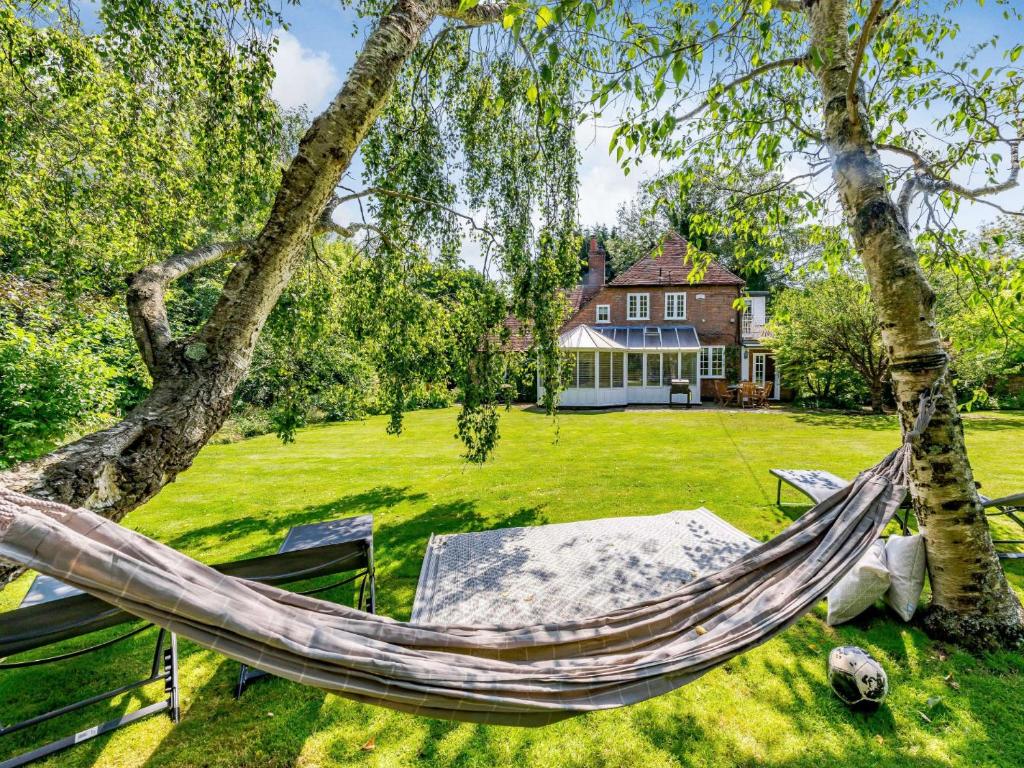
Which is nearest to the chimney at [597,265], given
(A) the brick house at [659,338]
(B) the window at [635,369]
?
(A) the brick house at [659,338]

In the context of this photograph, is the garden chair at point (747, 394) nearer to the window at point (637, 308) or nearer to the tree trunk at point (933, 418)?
the window at point (637, 308)

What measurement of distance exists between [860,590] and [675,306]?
17099 millimetres

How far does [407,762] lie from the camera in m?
2.18

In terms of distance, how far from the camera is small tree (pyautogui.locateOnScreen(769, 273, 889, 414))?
43.2ft

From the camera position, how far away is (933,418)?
278 centimetres

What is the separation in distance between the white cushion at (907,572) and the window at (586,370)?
13.5 m

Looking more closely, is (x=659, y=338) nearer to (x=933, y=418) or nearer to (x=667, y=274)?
(x=667, y=274)

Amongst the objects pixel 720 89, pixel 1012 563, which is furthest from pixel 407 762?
pixel 1012 563

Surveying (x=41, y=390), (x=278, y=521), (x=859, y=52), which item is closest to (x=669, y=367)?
(x=278, y=521)

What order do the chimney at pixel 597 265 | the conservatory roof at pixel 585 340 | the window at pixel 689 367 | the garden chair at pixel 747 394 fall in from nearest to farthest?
the garden chair at pixel 747 394 → the conservatory roof at pixel 585 340 → the window at pixel 689 367 → the chimney at pixel 597 265

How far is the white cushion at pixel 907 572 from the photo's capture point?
2.99 m

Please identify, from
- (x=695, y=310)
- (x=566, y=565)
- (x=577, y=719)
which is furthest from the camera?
(x=695, y=310)

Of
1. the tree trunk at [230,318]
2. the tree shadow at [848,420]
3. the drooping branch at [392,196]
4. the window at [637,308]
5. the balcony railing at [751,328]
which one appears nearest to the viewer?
the tree trunk at [230,318]

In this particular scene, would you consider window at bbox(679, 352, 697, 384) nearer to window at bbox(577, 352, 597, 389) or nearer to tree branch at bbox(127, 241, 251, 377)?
window at bbox(577, 352, 597, 389)
